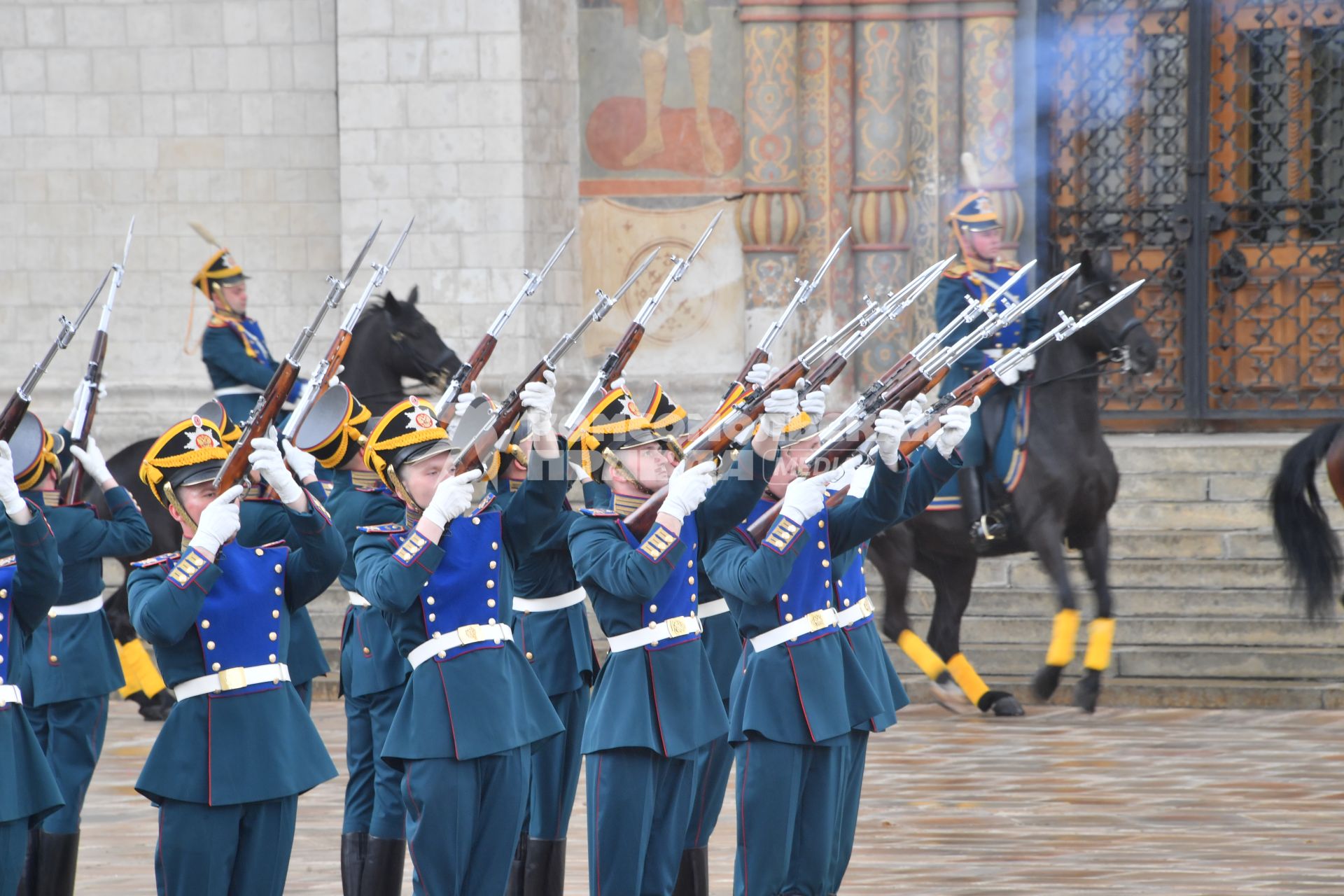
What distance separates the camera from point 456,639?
5.19 metres

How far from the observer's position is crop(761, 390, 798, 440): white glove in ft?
18.3

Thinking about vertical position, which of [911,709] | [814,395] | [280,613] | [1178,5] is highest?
[1178,5]

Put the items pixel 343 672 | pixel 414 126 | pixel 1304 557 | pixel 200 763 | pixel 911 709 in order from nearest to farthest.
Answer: pixel 200 763 < pixel 343 672 < pixel 1304 557 < pixel 911 709 < pixel 414 126

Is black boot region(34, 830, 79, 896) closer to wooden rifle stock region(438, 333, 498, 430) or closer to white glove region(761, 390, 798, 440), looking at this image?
wooden rifle stock region(438, 333, 498, 430)

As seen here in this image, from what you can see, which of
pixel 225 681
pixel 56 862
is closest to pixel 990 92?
pixel 56 862

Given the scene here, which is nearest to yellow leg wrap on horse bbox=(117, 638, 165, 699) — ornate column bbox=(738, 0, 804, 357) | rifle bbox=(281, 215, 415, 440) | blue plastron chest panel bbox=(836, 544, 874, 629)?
rifle bbox=(281, 215, 415, 440)

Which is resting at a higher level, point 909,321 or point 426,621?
point 909,321

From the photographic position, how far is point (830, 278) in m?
13.4

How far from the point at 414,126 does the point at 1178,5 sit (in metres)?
4.61

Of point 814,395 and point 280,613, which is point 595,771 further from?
point 814,395

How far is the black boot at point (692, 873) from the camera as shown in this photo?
19.5ft

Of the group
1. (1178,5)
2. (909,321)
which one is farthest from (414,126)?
(1178,5)

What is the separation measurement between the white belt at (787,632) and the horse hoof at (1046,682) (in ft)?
14.2

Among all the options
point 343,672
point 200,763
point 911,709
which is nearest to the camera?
point 200,763
